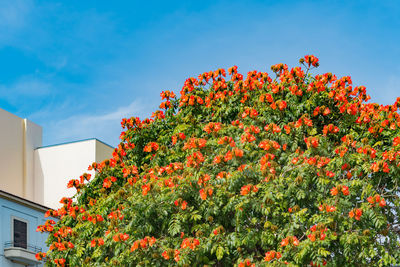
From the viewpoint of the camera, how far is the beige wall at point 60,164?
1449 inches

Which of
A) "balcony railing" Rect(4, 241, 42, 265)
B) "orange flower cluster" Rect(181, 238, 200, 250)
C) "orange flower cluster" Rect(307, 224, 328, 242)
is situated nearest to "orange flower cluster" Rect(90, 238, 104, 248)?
"orange flower cluster" Rect(181, 238, 200, 250)

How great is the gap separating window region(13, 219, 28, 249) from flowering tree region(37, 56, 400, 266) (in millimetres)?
15991

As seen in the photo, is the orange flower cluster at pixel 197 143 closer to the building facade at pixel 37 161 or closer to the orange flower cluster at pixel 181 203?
the orange flower cluster at pixel 181 203

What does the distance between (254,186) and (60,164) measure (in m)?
28.4

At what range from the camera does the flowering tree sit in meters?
10.4

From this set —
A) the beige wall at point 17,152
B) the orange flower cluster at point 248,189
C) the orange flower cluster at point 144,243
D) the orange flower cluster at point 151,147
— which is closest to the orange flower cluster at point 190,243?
the orange flower cluster at point 144,243

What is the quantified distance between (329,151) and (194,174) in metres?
2.71

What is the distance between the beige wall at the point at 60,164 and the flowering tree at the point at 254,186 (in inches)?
904

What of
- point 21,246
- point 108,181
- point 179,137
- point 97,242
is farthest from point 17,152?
point 97,242

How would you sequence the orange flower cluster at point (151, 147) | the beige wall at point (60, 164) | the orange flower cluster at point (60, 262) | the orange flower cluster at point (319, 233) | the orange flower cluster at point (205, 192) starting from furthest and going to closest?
the beige wall at point (60, 164), the orange flower cluster at point (151, 147), the orange flower cluster at point (60, 262), the orange flower cluster at point (205, 192), the orange flower cluster at point (319, 233)

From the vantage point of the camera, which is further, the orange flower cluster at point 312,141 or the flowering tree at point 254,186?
the orange flower cluster at point 312,141

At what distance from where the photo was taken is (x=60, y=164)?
37469mm

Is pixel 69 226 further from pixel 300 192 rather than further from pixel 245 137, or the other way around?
pixel 300 192

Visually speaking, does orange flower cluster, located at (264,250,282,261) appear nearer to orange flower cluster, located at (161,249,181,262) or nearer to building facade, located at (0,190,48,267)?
orange flower cluster, located at (161,249,181,262)
